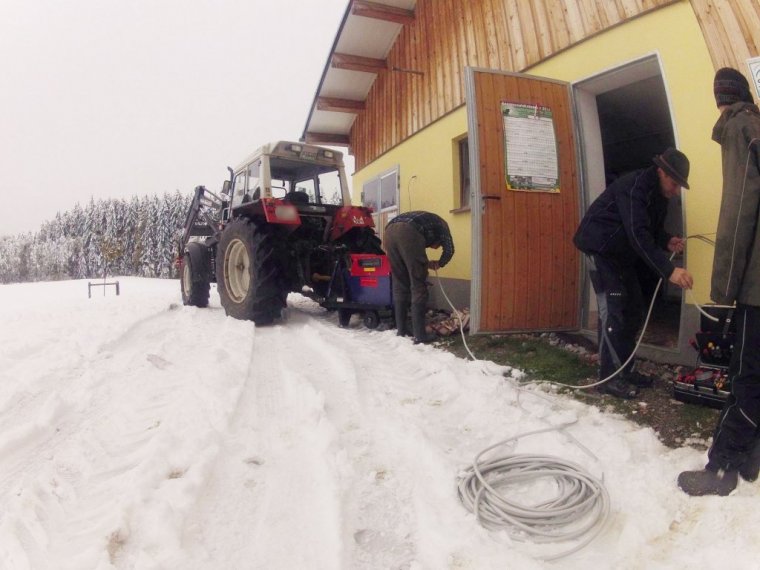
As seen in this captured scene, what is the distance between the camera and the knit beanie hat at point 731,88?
206 cm

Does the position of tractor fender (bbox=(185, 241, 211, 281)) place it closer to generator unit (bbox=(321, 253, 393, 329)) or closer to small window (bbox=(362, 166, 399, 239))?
generator unit (bbox=(321, 253, 393, 329))

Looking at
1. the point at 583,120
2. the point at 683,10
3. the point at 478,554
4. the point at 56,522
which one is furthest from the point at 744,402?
the point at 583,120

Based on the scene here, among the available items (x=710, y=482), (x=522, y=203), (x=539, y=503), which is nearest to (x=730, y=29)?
(x=522, y=203)

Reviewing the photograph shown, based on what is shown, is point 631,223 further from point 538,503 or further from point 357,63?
point 357,63

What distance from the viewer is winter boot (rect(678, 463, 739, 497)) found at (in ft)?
6.02

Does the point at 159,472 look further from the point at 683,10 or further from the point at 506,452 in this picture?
the point at 683,10

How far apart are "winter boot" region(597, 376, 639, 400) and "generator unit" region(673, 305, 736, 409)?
0.79 ft

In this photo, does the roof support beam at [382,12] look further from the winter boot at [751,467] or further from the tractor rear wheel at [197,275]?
the winter boot at [751,467]

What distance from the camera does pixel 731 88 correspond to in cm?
206

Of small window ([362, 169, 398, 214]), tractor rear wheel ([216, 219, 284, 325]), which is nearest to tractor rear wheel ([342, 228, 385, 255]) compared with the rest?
tractor rear wheel ([216, 219, 284, 325])

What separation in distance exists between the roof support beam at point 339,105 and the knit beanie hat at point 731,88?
28.3 feet

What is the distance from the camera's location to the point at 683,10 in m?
3.47

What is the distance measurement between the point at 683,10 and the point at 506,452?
11.5 feet

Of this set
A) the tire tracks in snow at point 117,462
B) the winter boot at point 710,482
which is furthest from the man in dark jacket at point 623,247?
the tire tracks in snow at point 117,462
